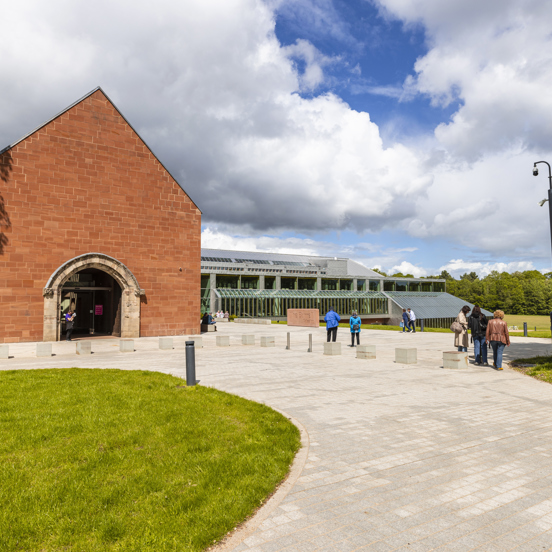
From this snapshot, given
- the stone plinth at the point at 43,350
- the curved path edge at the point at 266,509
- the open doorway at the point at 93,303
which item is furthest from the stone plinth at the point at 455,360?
the open doorway at the point at 93,303

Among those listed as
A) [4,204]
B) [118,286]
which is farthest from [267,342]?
[4,204]

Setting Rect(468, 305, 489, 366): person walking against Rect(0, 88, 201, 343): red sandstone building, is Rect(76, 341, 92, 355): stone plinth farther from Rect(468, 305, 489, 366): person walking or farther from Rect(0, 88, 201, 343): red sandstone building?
Rect(468, 305, 489, 366): person walking

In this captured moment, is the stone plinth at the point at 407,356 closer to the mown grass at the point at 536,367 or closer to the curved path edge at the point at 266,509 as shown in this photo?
the mown grass at the point at 536,367

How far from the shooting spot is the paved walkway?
3738 mm

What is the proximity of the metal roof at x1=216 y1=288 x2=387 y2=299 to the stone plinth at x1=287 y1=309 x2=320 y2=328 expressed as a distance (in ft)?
45.7

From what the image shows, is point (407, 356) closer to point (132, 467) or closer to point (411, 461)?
point (411, 461)

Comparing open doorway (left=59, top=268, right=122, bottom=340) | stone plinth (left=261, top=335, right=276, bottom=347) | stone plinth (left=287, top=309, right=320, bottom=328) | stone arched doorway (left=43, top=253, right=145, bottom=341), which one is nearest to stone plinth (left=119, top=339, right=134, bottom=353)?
stone plinth (left=261, top=335, right=276, bottom=347)

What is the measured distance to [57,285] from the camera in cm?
2173

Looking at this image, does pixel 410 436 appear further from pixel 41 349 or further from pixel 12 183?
pixel 12 183

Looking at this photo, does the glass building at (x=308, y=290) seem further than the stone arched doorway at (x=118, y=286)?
Yes

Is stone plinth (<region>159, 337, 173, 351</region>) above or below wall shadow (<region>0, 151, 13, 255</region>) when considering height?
below

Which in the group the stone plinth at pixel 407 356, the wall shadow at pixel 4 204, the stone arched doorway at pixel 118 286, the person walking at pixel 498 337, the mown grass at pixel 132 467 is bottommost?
the mown grass at pixel 132 467

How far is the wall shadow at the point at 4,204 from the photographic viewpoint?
20.8m

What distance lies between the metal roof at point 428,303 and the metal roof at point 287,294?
5.68 metres
